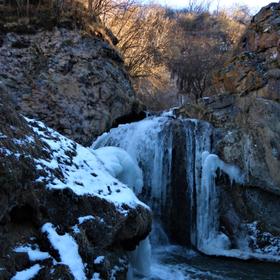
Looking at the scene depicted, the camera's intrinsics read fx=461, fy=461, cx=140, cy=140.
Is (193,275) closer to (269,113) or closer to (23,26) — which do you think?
(269,113)

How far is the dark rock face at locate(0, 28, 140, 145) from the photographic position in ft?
32.6

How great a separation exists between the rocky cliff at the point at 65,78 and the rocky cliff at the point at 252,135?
213cm

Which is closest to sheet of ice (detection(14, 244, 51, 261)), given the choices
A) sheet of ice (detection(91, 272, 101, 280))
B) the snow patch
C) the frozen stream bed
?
sheet of ice (detection(91, 272, 101, 280))

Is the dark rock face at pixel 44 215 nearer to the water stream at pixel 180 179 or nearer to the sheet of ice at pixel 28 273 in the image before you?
the sheet of ice at pixel 28 273

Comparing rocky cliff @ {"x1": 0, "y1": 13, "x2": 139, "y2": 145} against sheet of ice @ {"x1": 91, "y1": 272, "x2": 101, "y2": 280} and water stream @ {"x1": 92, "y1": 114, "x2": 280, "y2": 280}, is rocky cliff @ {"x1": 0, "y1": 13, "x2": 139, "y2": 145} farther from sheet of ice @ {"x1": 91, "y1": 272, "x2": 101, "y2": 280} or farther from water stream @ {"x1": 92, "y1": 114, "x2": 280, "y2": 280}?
sheet of ice @ {"x1": 91, "y1": 272, "x2": 101, "y2": 280}

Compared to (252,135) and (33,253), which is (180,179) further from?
(33,253)

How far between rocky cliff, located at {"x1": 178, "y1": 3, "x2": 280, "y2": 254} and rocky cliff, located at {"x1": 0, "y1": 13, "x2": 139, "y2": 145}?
213 cm

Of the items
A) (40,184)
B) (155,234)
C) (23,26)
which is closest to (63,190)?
(40,184)

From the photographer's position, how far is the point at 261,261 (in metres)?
8.44

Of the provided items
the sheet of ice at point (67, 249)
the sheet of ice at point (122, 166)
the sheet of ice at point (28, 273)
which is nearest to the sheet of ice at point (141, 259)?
the sheet of ice at point (122, 166)

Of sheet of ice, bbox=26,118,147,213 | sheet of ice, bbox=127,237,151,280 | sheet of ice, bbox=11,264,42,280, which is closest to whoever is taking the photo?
sheet of ice, bbox=11,264,42,280

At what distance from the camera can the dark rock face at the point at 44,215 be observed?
3.80 metres

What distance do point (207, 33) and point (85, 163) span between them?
98.2 feet

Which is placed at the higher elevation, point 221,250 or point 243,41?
point 243,41
